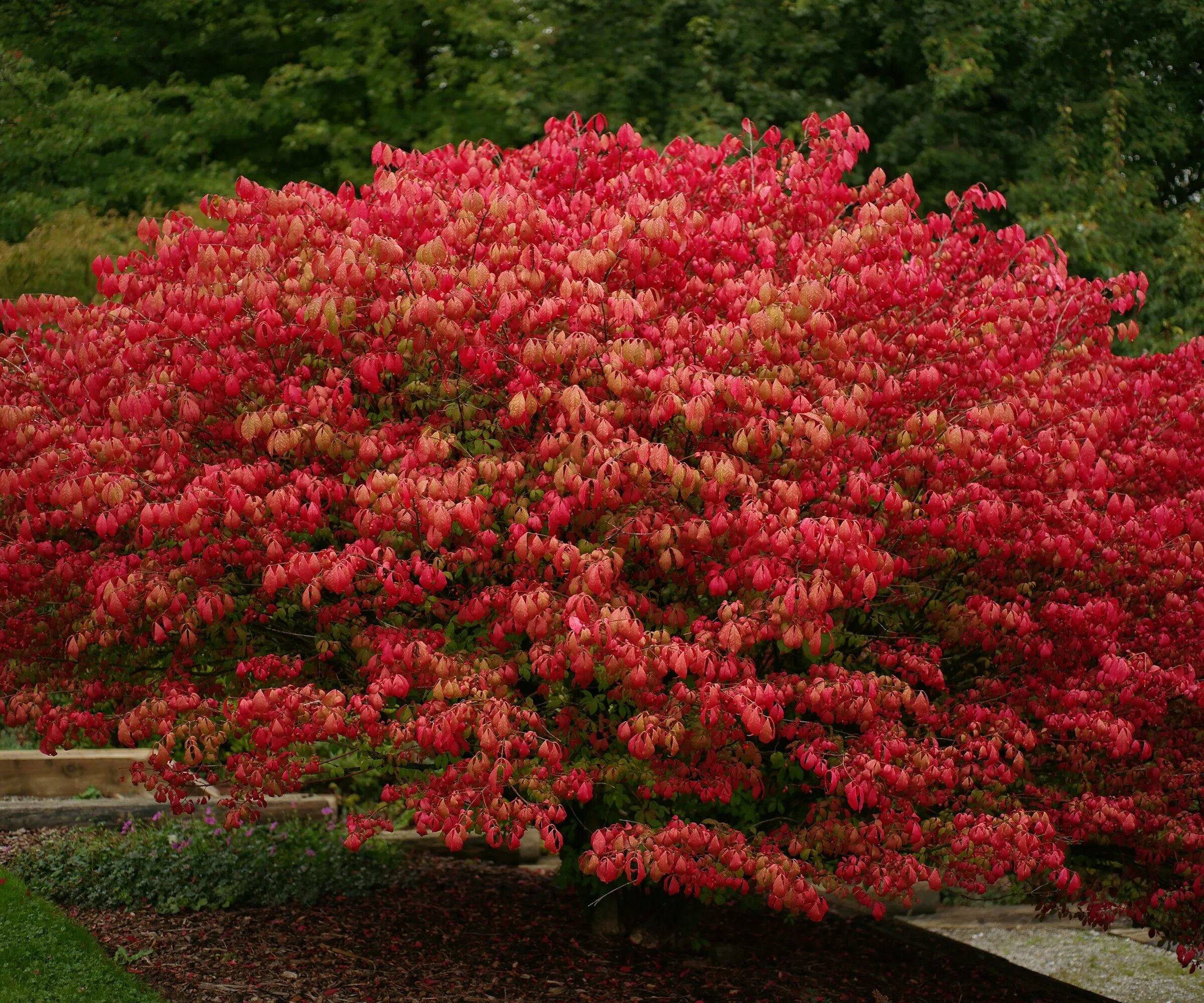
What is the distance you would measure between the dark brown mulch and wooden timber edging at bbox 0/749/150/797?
172 centimetres

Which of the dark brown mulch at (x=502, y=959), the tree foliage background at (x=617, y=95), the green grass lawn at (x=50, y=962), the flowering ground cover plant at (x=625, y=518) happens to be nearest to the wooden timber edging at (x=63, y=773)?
the dark brown mulch at (x=502, y=959)

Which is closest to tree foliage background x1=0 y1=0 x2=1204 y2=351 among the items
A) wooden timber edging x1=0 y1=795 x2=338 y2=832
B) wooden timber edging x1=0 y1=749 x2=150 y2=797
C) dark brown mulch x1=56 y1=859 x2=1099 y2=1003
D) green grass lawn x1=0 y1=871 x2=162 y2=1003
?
wooden timber edging x1=0 y1=749 x2=150 y2=797

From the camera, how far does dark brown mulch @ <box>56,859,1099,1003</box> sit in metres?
6.49

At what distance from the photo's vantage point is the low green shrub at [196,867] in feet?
23.7

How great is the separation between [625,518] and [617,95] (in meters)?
11.7

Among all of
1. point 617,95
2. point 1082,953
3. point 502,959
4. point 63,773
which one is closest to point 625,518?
point 502,959

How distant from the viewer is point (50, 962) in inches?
223

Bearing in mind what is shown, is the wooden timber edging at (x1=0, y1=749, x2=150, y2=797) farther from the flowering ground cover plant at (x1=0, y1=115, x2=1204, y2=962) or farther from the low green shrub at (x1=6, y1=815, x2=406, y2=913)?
the flowering ground cover plant at (x1=0, y1=115, x2=1204, y2=962)

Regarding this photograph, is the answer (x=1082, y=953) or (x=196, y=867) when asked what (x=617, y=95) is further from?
(x=196, y=867)

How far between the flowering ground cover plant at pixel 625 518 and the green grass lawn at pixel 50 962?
857mm

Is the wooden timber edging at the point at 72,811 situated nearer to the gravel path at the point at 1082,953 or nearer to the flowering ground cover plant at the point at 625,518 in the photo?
the flowering ground cover plant at the point at 625,518

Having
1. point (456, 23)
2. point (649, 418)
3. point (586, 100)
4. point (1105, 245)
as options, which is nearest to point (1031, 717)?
point (649, 418)

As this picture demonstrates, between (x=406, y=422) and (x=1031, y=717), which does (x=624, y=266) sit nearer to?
(x=406, y=422)

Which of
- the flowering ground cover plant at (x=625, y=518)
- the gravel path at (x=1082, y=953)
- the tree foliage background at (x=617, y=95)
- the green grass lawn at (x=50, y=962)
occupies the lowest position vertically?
the gravel path at (x=1082, y=953)
